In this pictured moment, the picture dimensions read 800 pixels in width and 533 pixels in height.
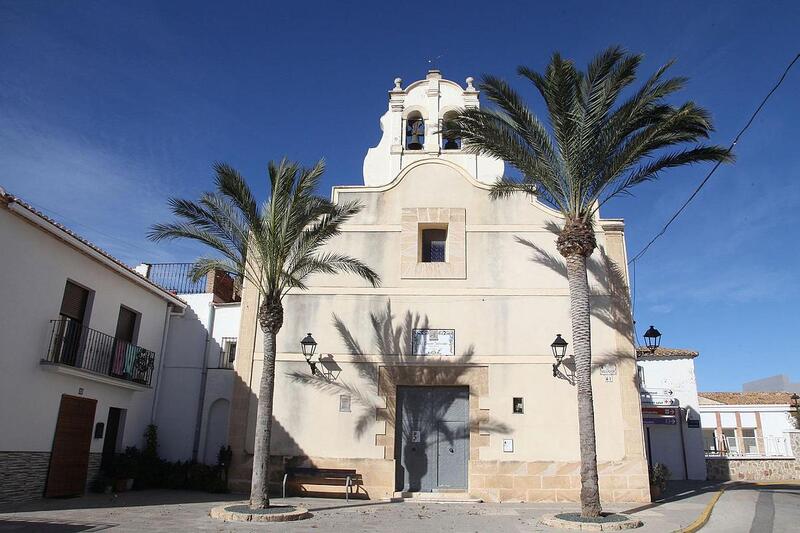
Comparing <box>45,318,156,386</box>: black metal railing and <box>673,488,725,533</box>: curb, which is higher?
<box>45,318,156,386</box>: black metal railing

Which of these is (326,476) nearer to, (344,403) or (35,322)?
(344,403)

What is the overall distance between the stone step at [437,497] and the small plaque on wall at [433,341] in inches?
132

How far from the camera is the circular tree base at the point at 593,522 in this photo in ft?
32.7

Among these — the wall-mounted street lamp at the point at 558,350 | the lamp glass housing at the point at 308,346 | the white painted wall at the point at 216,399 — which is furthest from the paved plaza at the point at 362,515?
the lamp glass housing at the point at 308,346

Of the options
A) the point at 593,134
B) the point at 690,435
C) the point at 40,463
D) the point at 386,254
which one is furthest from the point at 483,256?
the point at 690,435

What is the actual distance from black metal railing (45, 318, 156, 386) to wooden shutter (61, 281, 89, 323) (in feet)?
0.67

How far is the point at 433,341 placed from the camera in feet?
48.8

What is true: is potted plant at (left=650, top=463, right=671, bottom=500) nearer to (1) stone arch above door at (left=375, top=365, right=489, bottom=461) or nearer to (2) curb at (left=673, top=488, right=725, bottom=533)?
(2) curb at (left=673, top=488, right=725, bottom=533)

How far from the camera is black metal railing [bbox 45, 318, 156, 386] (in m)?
12.7

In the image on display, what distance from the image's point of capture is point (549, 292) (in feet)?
49.3

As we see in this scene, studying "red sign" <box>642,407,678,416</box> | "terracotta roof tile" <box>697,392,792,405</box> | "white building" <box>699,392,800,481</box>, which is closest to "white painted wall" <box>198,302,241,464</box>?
"red sign" <box>642,407,678,416</box>

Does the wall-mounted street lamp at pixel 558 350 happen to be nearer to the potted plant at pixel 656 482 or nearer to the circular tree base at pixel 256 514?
the potted plant at pixel 656 482

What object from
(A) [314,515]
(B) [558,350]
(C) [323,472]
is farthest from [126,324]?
(B) [558,350]

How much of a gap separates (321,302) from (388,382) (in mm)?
2725
